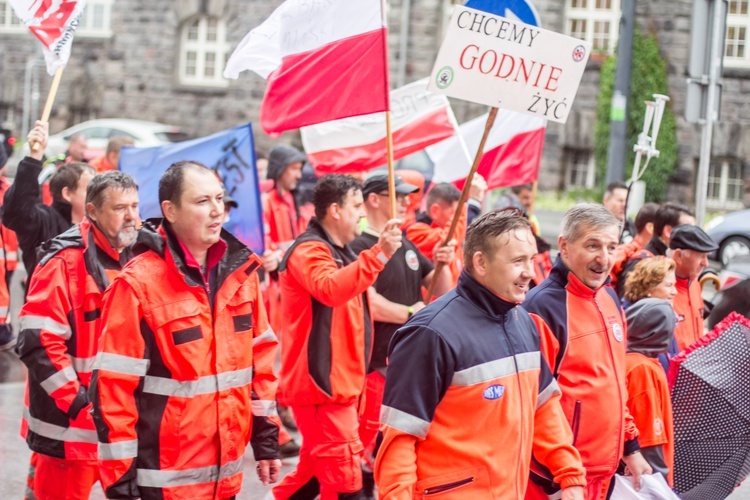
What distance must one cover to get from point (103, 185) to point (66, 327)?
0.66 meters

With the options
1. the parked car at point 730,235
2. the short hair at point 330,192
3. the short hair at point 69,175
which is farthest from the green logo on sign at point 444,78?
the parked car at point 730,235

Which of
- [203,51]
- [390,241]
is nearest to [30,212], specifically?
[390,241]

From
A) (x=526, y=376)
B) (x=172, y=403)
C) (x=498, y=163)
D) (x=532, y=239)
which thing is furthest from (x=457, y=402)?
(x=498, y=163)

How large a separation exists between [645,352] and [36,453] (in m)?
2.82

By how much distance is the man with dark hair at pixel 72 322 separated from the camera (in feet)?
16.3

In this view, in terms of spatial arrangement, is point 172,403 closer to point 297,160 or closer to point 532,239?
point 532,239

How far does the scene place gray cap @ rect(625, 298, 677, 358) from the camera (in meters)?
5.45

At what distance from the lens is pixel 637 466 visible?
5.00 meters

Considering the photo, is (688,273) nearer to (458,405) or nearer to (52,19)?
(458,405)

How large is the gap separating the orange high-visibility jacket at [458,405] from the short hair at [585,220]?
34.1 inches

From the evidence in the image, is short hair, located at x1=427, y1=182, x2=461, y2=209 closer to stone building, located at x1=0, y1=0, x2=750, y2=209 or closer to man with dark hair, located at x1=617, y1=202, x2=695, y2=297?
man with dark hair, located at x1=617, y1=202, x2=695, y2=297

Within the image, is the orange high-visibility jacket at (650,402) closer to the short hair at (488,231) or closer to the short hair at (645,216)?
the short hair at (488,231)

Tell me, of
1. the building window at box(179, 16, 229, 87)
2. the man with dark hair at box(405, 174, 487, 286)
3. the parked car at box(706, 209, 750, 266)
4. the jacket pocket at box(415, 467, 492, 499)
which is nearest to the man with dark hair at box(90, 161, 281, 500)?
the jacket pocket at box(415, 467, 492, 499)

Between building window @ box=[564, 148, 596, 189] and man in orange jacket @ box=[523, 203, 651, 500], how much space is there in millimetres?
19201
